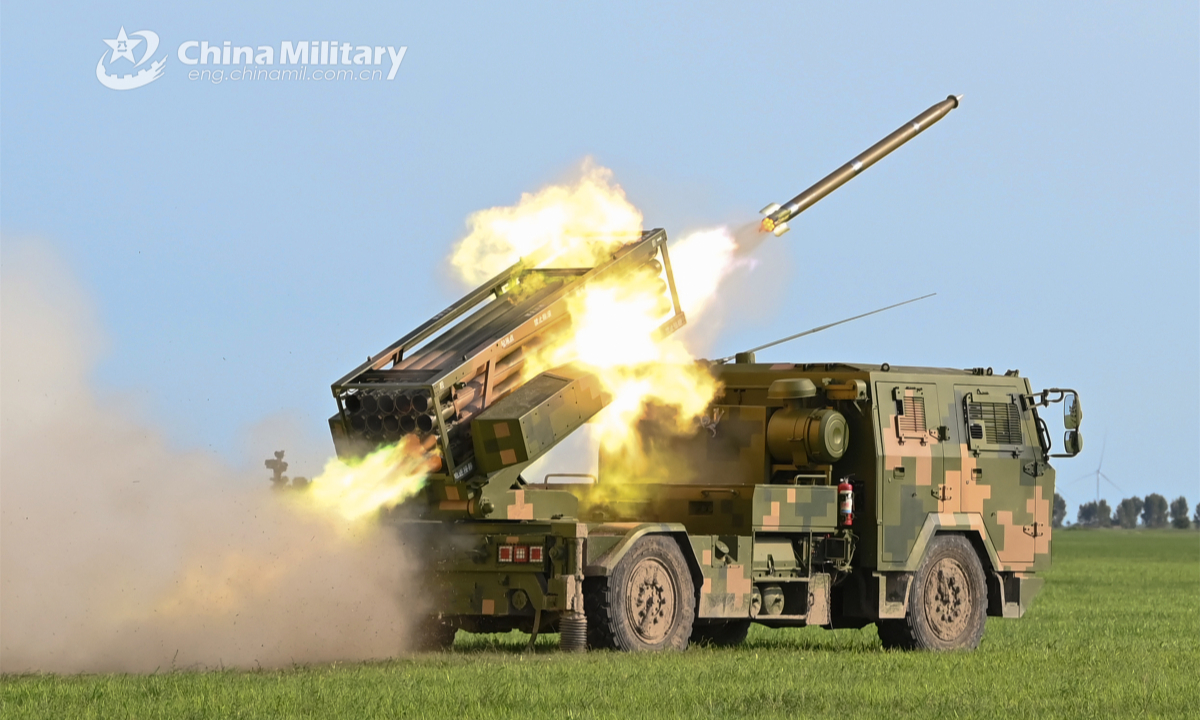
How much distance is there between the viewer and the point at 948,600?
78.4 ft

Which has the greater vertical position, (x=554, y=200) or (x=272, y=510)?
(x=554, y=200)

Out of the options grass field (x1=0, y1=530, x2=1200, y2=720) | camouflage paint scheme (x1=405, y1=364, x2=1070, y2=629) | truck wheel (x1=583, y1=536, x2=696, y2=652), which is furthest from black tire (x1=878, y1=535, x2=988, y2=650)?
truck wheel (x1=583, y1=536, x2=696, y2=652)

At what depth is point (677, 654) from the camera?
20.4m

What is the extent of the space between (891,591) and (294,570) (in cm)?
714

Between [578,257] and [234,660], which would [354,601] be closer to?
[234,660]

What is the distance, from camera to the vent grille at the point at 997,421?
24.1 m

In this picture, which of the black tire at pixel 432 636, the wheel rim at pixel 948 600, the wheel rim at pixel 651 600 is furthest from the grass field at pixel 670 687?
the wheel rim at pixel 948 600

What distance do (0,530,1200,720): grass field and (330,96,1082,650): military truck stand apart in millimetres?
625

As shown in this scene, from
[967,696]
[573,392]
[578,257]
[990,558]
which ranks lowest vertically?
[967,696]

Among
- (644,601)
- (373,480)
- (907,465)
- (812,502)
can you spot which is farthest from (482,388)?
(907,465)

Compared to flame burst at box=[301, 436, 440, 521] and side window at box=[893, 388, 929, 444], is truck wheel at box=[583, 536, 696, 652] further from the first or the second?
side window at box=[893, 388, 929, 444]

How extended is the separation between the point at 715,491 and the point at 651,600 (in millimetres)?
2163

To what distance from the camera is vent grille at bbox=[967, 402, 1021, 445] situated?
2411cm

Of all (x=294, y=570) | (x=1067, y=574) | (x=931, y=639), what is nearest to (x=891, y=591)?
(x=931, y=639)
